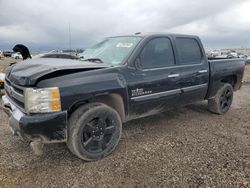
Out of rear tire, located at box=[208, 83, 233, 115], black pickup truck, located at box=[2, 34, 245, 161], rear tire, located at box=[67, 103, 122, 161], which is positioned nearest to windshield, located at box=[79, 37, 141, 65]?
black pickup truck, located at box=[2, 34, 245, 161]

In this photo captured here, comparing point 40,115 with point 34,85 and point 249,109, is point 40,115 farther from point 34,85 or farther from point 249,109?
point 249,109

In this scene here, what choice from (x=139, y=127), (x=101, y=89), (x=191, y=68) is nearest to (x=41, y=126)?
(x=101, y=89)

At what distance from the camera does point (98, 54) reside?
14.0 feet

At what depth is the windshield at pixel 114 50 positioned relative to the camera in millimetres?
3896

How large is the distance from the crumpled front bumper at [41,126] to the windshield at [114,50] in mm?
1304

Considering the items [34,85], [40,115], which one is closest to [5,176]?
[40,115]

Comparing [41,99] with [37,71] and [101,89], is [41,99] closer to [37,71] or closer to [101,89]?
[37,71]

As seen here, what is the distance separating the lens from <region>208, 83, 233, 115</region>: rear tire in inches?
218

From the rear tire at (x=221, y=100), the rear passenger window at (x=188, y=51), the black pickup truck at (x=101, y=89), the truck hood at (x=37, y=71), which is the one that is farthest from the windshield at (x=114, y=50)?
the rear tire at (x=221, y=100)

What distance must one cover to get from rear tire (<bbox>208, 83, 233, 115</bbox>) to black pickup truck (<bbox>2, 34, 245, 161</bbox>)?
0.64m

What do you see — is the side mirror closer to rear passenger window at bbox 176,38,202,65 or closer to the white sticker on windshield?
the white sticker on windshield

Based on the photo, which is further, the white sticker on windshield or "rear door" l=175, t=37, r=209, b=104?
"rear door" l=175, t=37, r=209, b=104

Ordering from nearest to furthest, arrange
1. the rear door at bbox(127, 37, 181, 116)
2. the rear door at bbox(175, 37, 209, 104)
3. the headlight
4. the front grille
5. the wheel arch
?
the headlight → the front grille → the wheel arch → the rear door at bbox(127, 37, 181, 116) → the rear door at bbox(175, 37, 209, 104)

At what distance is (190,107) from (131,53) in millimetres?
3187
